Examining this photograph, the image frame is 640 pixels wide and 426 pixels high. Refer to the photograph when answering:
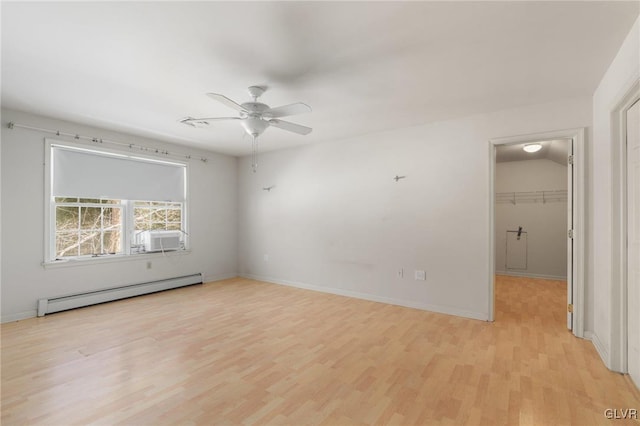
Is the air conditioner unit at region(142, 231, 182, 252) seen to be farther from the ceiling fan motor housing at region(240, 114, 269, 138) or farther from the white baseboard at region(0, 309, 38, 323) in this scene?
the ceiling fan motor housing at region(240, 114, 269, 138)

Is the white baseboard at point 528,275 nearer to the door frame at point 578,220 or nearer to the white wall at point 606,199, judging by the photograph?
the door frame at point 578,220

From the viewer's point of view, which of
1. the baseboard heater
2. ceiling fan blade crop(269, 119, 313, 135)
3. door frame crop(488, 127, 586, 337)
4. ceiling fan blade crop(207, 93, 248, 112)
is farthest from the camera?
the baseboard heater

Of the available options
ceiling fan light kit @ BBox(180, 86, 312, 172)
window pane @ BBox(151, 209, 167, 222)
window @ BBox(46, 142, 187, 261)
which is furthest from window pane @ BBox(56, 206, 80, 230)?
ceiling fan light kit @ BBox(180, 86, 312, 172)

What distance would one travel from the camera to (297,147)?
5.37 metres

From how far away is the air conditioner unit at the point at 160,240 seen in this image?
4.84 metres

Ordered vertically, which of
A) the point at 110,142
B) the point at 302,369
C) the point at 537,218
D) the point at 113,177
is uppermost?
the point at 110,142

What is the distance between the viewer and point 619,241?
2.36 m

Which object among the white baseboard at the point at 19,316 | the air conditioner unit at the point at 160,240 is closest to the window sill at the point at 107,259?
the air conditioner unit at the point at 160,240

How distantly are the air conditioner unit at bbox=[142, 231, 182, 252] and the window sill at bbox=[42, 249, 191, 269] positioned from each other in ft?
0.37

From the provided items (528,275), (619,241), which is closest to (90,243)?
(619,241)

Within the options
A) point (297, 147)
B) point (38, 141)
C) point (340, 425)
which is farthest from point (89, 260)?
point (340, 425)

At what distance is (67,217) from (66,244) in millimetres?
372

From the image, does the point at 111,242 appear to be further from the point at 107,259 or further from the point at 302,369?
the point at 302,369

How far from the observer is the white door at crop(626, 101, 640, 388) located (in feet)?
7.00
